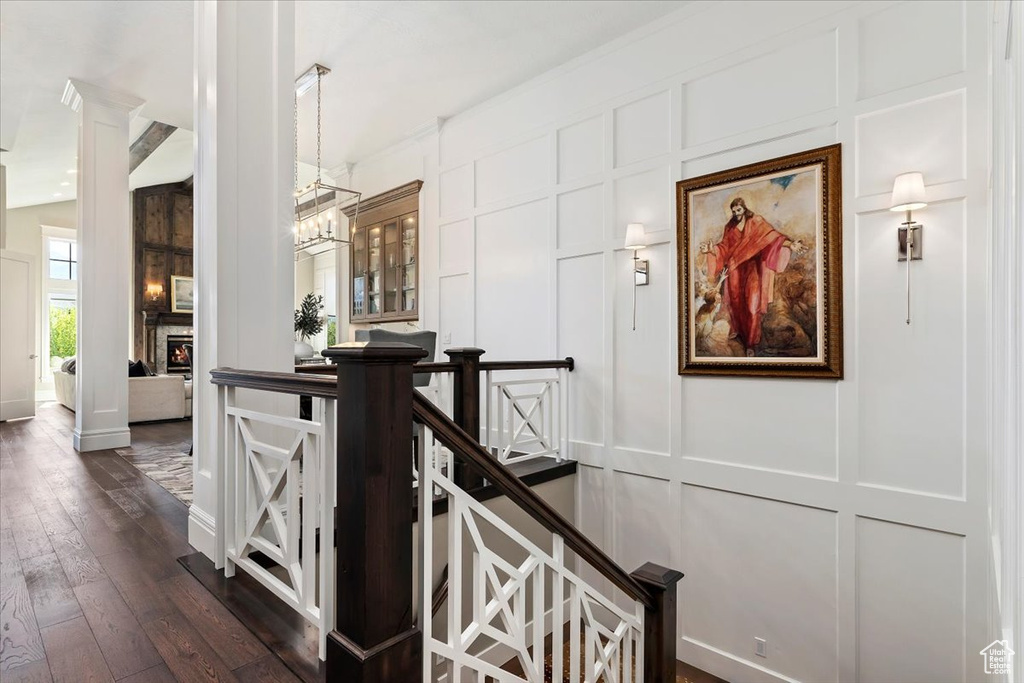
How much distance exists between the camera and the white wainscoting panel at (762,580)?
9.22ft

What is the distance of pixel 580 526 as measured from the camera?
3854 millimetres

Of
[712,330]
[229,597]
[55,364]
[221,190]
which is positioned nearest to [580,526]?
[712,330]

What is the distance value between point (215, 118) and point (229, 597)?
1929mm

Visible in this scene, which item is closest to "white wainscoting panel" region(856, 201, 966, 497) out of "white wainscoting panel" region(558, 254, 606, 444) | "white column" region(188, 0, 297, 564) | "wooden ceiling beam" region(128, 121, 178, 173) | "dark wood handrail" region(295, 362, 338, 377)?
"white wainscoting panel" region(558, 254, 606, 444)

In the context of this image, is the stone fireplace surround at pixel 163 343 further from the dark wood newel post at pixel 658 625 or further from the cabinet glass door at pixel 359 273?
the dark wood newel post at pixel 658 625

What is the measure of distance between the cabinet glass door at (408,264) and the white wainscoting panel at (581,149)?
2008 mm

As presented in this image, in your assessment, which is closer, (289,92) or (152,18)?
(289,92)

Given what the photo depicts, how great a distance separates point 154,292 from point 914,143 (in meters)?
11.3

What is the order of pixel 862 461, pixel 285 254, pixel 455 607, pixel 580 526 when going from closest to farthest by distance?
pixel 455 607
pixel 285 254
pixel 862 461
pixel 580 526

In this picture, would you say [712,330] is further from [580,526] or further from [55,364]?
[55,364]

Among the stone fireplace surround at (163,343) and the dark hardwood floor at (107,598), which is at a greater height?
the stone fireplace surround at (163,343)

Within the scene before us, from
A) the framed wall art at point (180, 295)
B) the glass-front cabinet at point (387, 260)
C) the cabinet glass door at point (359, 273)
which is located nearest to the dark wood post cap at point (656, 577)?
the glass-front cabinet at point (387, 260)

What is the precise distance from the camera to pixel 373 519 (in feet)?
3.77

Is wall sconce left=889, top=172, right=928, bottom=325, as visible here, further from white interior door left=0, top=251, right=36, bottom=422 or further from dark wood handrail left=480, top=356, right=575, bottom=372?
white interior door left=0, top=251, right=36, bottom=422
